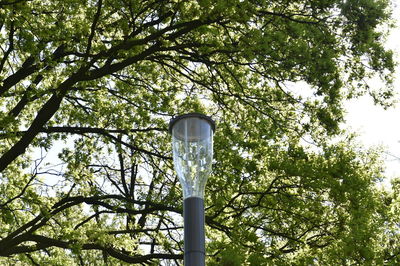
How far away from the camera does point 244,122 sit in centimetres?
1303

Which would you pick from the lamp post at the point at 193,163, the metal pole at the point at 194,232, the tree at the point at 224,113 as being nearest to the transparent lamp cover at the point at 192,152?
the lamp post at the point at 193,163

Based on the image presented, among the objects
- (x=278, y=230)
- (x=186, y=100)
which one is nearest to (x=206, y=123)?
(x=278, y=230)

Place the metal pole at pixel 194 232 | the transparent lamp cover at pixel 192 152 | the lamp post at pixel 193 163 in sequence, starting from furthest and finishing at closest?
1. the transparent lamp cover at pixel 192 152
2. the lamp post at pixel 193 163
3. the metal pole at pixel 194 232

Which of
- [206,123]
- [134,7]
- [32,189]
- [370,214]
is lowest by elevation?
[206,123]

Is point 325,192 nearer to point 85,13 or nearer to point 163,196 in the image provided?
point 163,196

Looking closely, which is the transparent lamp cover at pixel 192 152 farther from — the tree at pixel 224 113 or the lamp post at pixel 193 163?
the tree at pixel 224 113

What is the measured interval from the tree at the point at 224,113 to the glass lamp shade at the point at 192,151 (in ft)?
14.1

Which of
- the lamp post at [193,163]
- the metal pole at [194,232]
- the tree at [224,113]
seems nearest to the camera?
the metal pole at [194,232]

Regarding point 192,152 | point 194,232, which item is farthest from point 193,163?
point 194,232

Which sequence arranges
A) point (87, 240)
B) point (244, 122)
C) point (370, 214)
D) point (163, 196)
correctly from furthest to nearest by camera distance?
point (163, 196), point (244, 122), point (87, 240), point (370, 214)

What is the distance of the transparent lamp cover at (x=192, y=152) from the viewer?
16.3ft

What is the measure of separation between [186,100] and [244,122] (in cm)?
161

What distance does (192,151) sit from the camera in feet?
16.6

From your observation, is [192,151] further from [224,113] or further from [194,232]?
[224,113]
